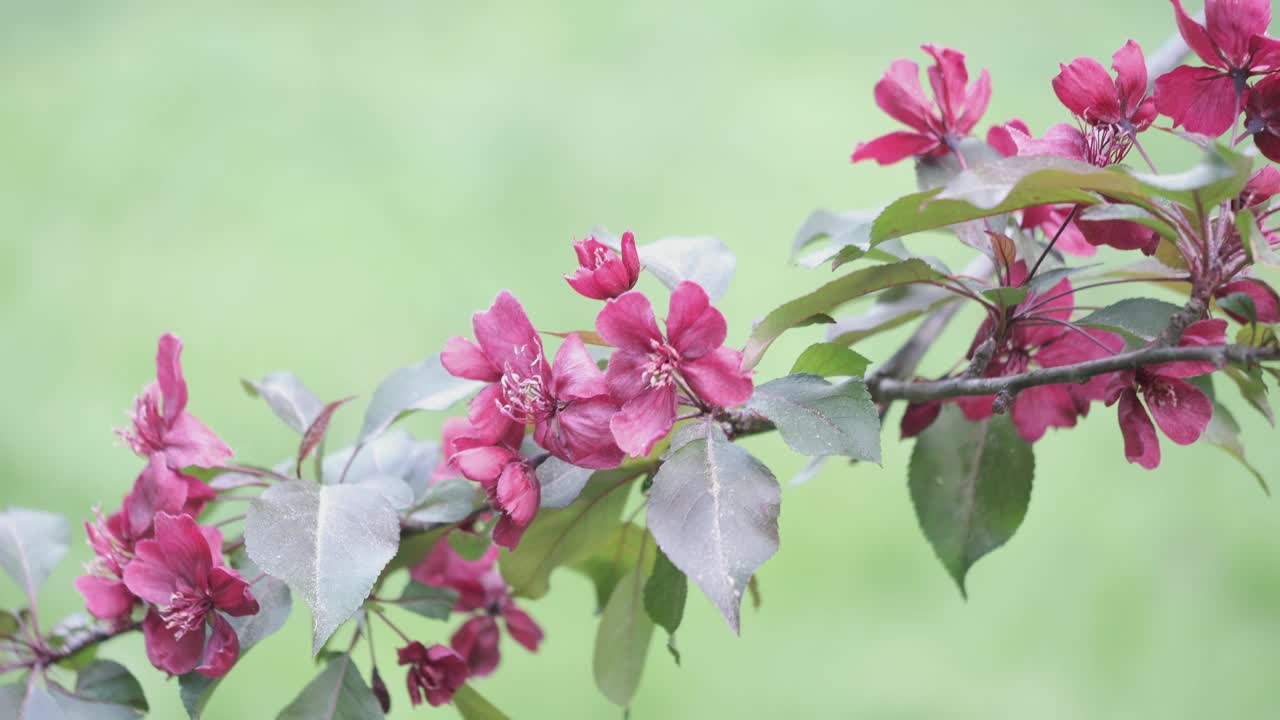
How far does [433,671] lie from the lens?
61 centimetres

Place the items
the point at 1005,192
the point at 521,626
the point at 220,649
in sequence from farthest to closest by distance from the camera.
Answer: the point at 521,626, the point at 220,649, the point at 1005,192

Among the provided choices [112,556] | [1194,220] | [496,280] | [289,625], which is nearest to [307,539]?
[112,556]

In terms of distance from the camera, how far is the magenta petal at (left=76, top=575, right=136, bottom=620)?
584 millimetres

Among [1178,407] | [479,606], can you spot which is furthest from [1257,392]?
[479,606]

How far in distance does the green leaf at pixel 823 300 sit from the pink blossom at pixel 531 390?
0.24ft

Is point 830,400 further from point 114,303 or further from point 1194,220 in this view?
point 114,303

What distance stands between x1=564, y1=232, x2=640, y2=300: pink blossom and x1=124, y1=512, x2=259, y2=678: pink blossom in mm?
213

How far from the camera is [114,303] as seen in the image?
190 cm

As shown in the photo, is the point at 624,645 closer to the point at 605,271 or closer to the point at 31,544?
the point at 605,271

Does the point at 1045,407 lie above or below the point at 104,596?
above

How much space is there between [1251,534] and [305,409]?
Result: 133 centimetres

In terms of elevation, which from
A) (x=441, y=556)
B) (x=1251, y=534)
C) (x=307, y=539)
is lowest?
(x=1251, y=534)

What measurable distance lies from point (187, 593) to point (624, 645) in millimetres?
270

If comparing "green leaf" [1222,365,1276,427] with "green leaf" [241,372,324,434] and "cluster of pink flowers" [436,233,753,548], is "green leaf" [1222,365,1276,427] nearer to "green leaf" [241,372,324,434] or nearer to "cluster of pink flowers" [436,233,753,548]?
"cluster of pink flowers" [436,233,753,548]
